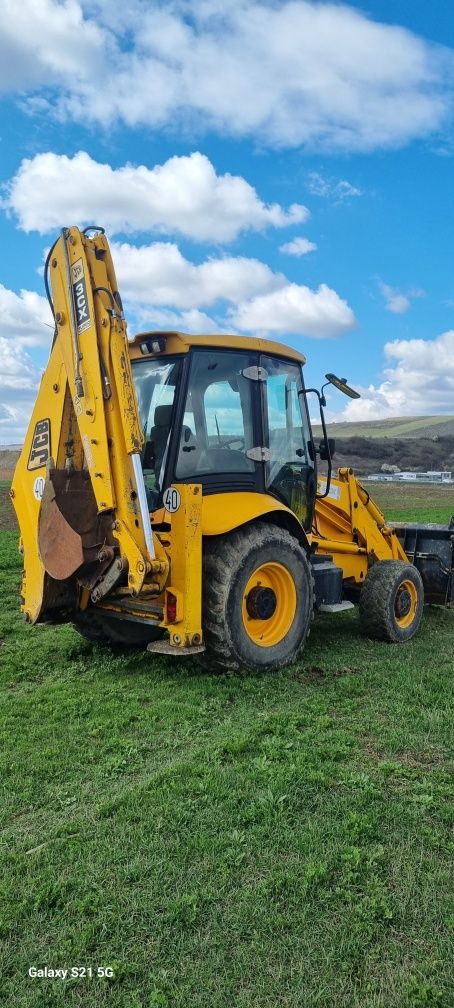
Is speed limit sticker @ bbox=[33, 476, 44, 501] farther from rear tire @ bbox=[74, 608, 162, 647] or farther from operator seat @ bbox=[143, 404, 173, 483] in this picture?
rear tire @ bbox=[74, 608, 162, 647]

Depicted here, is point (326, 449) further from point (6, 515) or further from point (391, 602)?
point (6, 515)

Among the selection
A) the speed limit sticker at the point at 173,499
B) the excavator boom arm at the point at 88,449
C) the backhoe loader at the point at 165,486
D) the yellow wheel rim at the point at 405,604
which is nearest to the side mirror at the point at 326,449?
the backhoe loader at the point at 165,486

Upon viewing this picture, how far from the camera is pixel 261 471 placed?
A: 6262 millimetres

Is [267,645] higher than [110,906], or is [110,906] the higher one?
[267,645]

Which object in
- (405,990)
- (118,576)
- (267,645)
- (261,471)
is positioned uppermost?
(261,471)

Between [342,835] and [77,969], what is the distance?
4.42ft

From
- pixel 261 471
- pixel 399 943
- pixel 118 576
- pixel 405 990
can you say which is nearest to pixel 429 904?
pixel 399 943

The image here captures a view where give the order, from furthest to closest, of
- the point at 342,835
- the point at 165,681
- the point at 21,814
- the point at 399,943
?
the point at 165,681 < the point at 21,814 < the point at 342,835 < the point at 399,943

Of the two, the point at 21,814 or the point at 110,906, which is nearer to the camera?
the point at 110,906

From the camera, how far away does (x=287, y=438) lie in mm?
6688

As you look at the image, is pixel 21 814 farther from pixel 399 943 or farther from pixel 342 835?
pixel 399 943

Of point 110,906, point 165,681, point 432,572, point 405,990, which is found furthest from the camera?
point 432,572

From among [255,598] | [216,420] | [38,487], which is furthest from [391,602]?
[38,487]

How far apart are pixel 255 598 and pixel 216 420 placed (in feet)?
5.20
